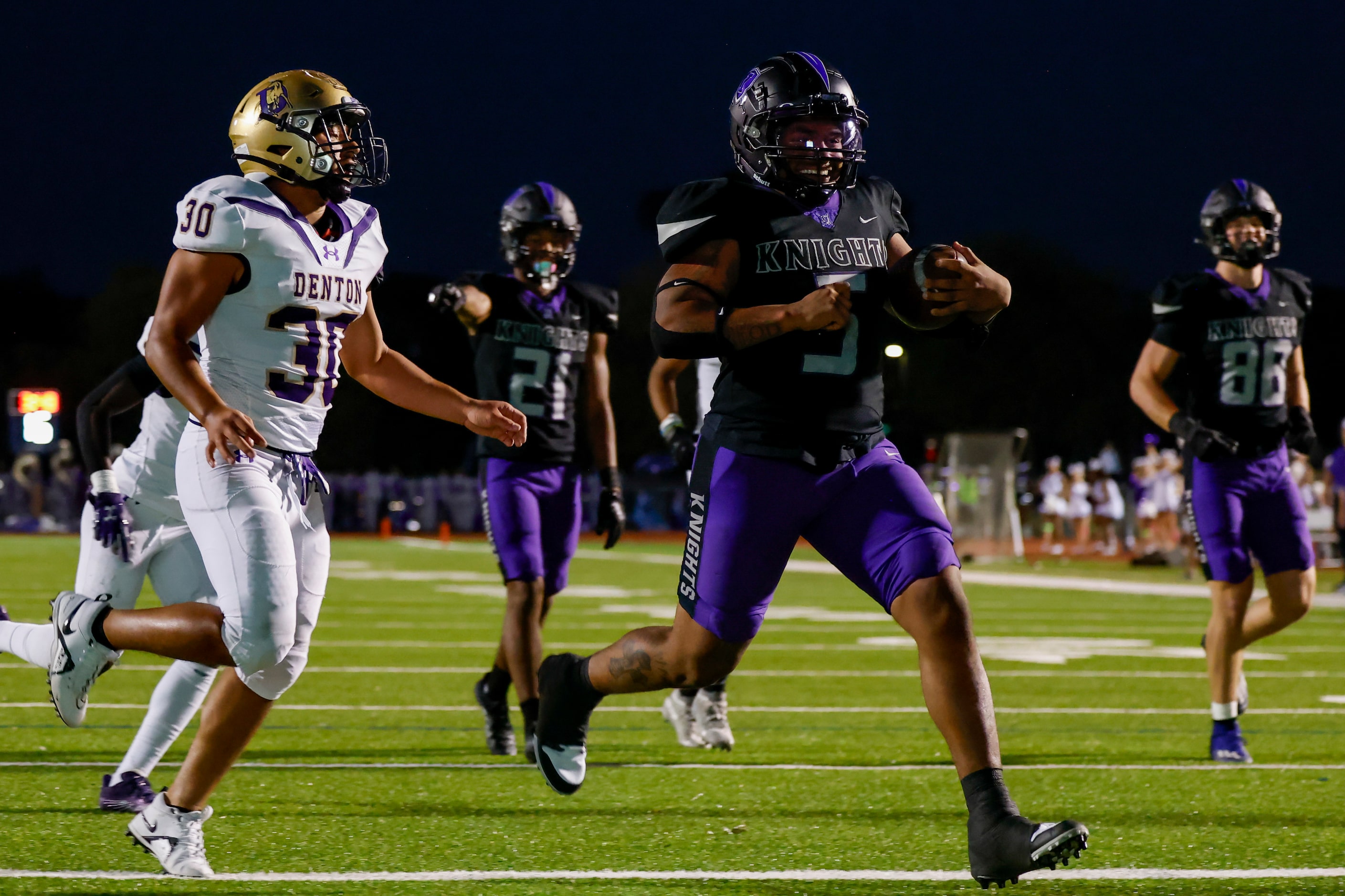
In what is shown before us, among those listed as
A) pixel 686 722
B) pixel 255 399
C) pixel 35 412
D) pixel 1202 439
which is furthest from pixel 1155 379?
pixel 35 412

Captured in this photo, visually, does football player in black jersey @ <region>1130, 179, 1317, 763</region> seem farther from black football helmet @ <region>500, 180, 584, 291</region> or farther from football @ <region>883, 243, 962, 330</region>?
football @ <region>883, 243, 962, 330</region>

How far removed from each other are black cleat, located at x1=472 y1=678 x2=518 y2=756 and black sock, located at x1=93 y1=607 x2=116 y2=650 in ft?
7.03

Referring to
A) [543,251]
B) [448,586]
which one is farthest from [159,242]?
[543,251]

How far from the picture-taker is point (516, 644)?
248 inches

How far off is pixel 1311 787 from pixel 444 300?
3450mm

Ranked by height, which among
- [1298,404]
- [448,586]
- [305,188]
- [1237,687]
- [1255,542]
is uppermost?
[305,188]

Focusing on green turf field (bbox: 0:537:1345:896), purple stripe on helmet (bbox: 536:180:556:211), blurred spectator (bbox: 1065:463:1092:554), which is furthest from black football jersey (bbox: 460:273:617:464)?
blurred spectator (bbox: 1065:463:1092:554)

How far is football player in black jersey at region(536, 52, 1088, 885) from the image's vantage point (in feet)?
12.4

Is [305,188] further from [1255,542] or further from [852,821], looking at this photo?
[1255,542]

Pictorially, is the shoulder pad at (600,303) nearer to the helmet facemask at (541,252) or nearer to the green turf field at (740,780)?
the helmet facemask at (541,252)

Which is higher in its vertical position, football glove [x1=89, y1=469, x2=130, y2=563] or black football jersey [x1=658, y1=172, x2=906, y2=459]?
black football jersey [x1=658, y1=172, x2=906, y2=459]

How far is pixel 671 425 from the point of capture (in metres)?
6.73

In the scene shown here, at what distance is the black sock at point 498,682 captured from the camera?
641 cm

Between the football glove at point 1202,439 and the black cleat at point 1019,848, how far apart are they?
3035 mm
